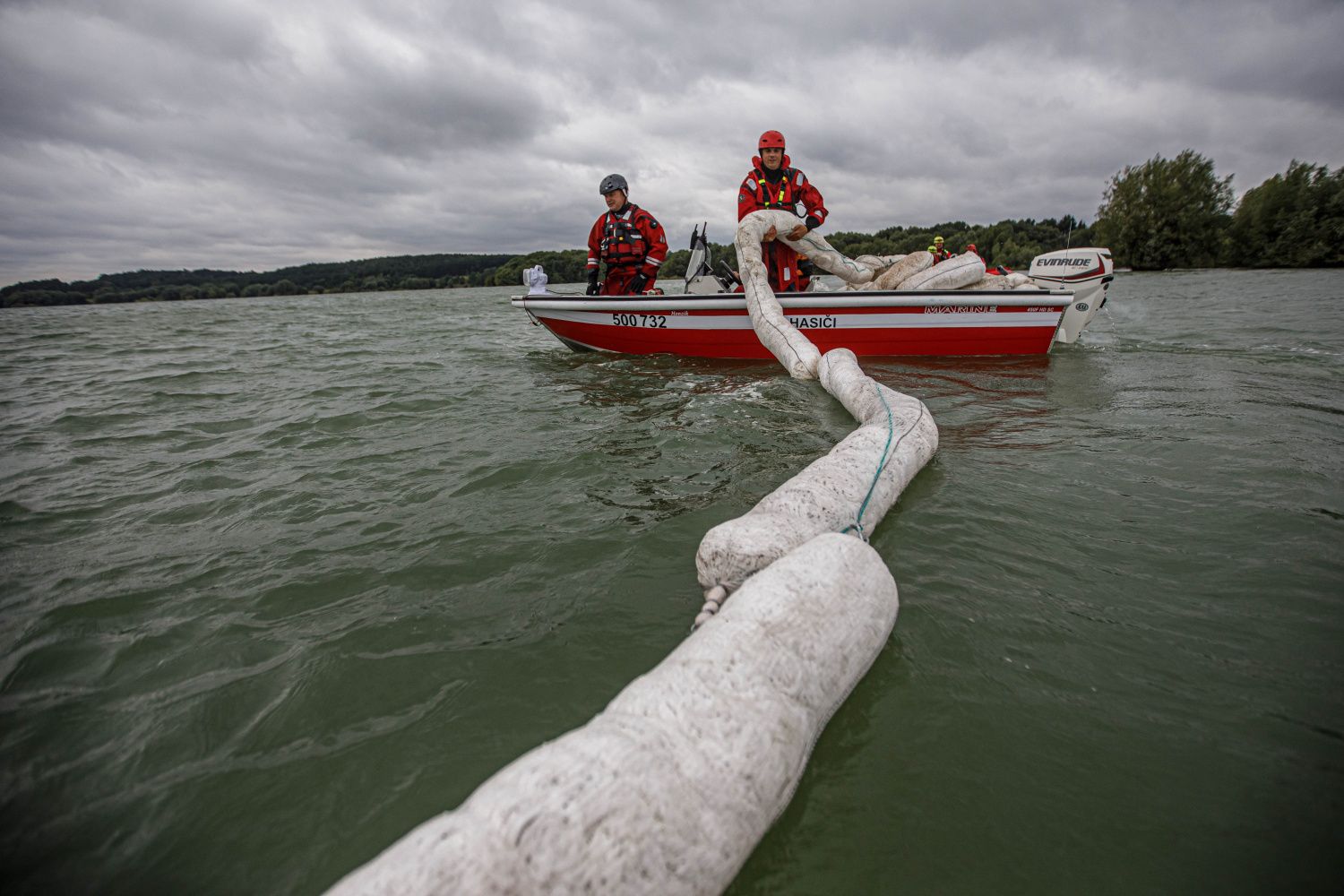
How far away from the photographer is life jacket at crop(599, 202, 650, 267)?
866 centimetres

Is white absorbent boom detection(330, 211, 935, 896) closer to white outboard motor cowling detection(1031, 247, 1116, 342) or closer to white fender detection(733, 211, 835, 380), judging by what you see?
white fender detection(733, 211, 835, 380)

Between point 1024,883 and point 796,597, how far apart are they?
2.74 ft

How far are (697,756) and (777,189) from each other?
770cm

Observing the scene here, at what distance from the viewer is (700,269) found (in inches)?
361

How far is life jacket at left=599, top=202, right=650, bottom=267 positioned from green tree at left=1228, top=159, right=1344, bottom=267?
53.4 metres

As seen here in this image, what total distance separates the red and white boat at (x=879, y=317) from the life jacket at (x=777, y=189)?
4.25 ft

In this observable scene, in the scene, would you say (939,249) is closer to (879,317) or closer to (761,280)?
(879,317)

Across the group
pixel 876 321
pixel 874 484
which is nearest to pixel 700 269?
pixel 876 321

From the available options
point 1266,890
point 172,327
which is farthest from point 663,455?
point 172,327

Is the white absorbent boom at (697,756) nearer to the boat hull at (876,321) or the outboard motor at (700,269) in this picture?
the boat hull at (876,321)

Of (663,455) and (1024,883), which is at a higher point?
(663,455)

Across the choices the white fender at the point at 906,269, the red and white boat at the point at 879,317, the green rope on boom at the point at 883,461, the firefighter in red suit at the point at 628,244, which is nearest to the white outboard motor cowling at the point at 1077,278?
the red and white boat at the point at 879,317

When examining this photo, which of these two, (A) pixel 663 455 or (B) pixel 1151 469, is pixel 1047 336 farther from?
(A) pixel 663 455

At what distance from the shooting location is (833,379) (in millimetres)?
4953
